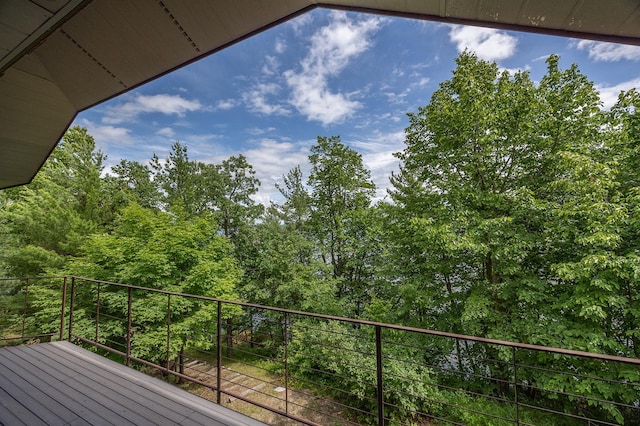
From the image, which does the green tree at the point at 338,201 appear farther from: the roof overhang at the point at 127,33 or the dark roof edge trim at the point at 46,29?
the dark roof edge trim at the point at 46,29

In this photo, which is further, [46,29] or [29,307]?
[29,307]

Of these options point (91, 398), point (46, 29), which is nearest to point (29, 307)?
point (91, 398)

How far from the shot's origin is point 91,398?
199 cm

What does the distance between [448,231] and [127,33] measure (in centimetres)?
603

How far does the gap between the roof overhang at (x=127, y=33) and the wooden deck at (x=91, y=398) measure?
2213 millimetres

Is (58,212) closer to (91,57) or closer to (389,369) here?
(91,57)

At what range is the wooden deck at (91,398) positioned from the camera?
1754mm

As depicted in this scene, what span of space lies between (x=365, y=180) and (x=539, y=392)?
7.71 metres

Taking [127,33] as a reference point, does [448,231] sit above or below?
below

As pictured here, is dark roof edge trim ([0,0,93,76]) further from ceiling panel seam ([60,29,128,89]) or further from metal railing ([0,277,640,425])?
metal railing ([0,277,640,425])

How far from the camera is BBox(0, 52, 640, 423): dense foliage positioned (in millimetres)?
4879

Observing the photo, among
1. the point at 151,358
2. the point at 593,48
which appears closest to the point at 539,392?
the point at 593,48

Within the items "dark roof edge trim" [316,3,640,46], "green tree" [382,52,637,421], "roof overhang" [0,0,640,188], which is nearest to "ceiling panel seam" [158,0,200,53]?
"roof overhang" [0,0,640,188]

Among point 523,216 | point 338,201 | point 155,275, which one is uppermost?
point 338,201
